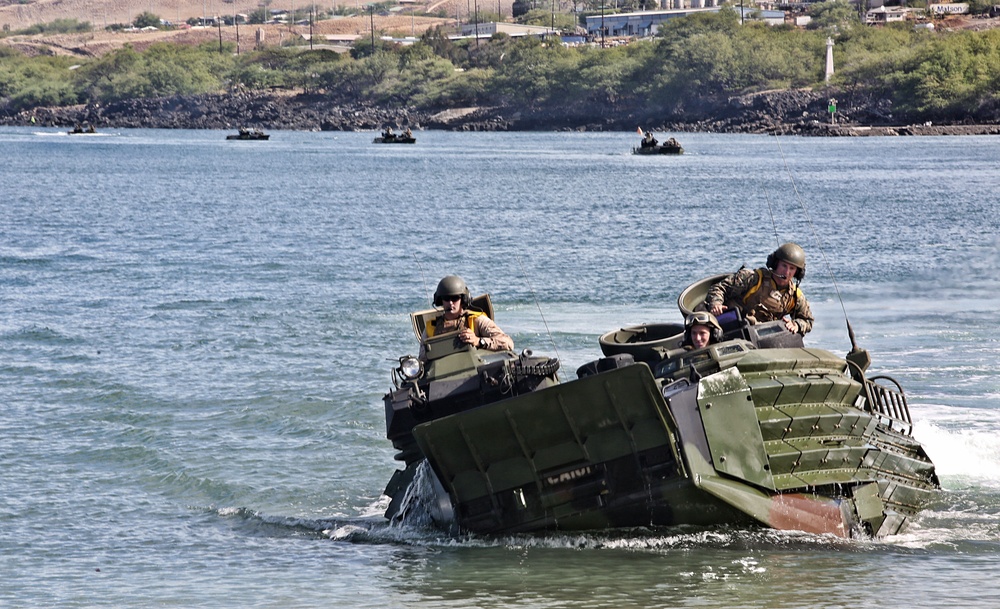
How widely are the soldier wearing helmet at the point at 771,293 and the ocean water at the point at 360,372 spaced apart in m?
2.44

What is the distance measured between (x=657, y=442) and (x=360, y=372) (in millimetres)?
11238

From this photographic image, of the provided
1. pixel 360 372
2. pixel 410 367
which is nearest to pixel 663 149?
pixel 360 372

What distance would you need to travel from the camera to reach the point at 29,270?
1423 inches

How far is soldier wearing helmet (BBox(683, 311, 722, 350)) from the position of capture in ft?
42.9

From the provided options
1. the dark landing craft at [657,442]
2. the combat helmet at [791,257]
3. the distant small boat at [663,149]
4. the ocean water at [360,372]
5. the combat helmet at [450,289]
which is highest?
the combat helmet at [791,257]

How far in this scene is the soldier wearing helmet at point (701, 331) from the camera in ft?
42.9

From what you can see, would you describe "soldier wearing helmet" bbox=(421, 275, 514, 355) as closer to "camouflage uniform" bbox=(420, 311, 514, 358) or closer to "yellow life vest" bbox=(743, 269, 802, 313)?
"camouflage uniform" bbox=(420, 311, 514, 358)

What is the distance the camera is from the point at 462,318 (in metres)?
14.7

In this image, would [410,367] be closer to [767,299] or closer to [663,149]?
[767,299]

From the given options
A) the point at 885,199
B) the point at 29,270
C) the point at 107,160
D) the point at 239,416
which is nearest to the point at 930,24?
the point at 107,160

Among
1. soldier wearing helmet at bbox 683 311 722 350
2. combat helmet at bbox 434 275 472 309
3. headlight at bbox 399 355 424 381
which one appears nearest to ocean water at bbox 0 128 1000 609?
headlight at bbox 399 355 424 381

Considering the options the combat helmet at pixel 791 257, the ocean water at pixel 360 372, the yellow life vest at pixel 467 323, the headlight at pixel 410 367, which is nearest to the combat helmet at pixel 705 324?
the combat helmet at pixel 791 257

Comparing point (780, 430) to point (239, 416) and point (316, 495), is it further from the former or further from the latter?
point (239, 416)

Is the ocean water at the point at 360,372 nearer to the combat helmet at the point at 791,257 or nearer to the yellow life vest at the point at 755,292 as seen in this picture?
the yellow life vest at the point at 755,292
